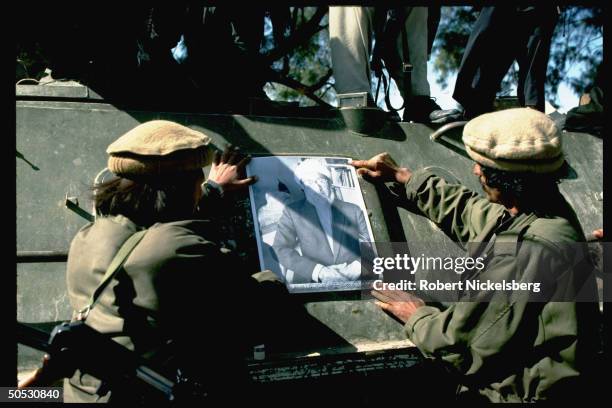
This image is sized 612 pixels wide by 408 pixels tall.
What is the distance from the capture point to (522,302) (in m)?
2.22

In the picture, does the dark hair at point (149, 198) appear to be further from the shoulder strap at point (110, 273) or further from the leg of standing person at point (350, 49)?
the leg of standing person at point (350, 49)

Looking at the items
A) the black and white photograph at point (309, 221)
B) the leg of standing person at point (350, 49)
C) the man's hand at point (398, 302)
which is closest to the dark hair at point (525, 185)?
the man's hand at point (398, 302)

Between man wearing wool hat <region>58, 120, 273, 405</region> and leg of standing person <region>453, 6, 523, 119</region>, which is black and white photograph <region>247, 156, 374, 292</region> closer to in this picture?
man wearing wool hat <region>58, 120, 273, 405</region>

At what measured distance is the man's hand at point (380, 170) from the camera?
3.19 metres

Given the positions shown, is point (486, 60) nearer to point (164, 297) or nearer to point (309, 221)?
point (309, 221)

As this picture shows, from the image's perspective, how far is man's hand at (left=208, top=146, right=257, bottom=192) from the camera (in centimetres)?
290

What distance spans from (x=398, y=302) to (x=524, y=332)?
1.95ft

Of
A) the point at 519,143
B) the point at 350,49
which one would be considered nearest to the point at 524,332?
the point at 519,143

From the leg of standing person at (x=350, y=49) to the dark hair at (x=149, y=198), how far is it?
6.25 ft

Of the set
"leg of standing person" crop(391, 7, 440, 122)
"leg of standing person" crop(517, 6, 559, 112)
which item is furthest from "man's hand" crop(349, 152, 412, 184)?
"leg of standing person" crop(517, 6, 559, 112)

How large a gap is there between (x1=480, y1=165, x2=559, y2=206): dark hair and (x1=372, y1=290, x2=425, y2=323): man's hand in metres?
0.57

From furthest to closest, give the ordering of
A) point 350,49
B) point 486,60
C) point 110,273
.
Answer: point 486,60 < point 350,49 < point 110,273

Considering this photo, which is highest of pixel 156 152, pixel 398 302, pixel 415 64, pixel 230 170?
pixel 415 64

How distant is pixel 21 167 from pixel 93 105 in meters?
0.48
